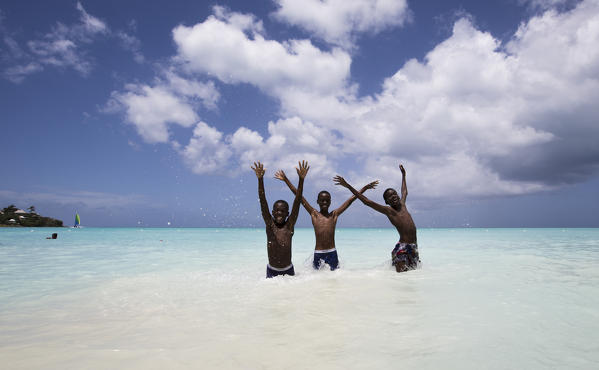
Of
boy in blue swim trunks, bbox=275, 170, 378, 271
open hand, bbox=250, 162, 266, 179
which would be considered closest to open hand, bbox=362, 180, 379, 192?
boy in blue swim trunks, bbox=275, 170, 378, 271

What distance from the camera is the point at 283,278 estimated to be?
20.4 ft

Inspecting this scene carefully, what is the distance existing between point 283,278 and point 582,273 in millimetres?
6436

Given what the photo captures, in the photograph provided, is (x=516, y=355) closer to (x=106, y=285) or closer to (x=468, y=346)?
(x=468, y=346)

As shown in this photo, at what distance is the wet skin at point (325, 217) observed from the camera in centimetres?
701

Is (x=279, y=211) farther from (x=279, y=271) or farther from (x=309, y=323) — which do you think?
(x=309, y=323)

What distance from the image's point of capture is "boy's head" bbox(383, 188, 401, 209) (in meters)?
7.43

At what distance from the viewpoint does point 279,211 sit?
6156 mm

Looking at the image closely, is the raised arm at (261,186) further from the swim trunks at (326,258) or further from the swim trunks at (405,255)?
the swim trunks at (405,255)

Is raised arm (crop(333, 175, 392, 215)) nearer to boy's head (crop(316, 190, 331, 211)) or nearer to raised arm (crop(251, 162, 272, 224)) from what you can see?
boy's head (crop(316, 190, 331, 211))

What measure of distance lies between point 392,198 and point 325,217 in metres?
1.60

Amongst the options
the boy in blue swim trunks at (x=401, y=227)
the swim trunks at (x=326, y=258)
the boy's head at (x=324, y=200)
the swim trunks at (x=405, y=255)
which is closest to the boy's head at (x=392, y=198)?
the boy in blue swim trunks at (x=401, y=227)

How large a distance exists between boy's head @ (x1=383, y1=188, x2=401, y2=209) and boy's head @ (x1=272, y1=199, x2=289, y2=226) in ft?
8.33

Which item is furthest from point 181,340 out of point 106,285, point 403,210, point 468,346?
point 403,210

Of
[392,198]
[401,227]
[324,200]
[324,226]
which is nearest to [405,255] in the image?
[401,227]
